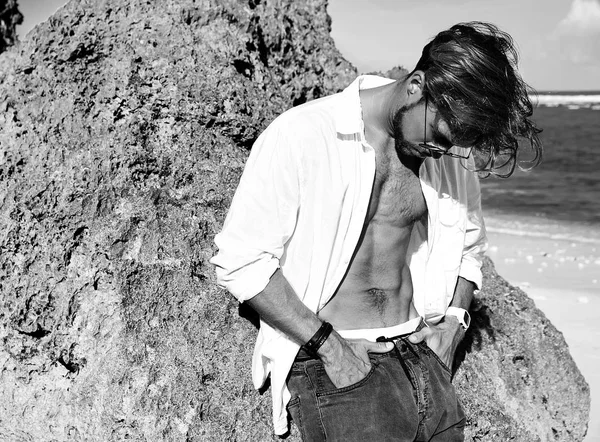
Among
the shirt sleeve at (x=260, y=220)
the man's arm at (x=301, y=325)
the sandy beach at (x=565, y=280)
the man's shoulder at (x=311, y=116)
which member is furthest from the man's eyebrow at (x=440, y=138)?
the sandy beach at (x=565, y=280)

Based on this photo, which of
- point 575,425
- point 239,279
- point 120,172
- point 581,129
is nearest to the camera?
point 239,279

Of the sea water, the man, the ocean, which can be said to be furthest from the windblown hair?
the ocean

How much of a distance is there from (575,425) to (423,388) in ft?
4.90

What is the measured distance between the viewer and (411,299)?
298 centimetres

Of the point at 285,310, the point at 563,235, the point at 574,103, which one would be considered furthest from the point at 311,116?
the point at 574,103

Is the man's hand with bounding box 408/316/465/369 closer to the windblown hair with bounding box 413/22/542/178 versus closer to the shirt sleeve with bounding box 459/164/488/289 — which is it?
the shirt sleeve with bounding box 459/164/488/289

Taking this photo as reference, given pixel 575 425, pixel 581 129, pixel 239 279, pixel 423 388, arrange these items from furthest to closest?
pixel 581 129 → pixel 575 425 → pixel 423 388 → pixel 239 279

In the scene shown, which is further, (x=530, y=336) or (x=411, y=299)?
(x=530, y=336)

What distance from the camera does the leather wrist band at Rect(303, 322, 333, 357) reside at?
2402mm

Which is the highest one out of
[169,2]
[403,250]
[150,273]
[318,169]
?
[169,2]

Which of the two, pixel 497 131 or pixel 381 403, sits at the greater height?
pixel 497 131

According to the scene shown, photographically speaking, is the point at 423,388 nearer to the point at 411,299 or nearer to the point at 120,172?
the point at 411,299

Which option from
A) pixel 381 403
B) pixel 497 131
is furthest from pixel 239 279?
pixel 497 131

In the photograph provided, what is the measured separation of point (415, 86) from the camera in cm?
243
